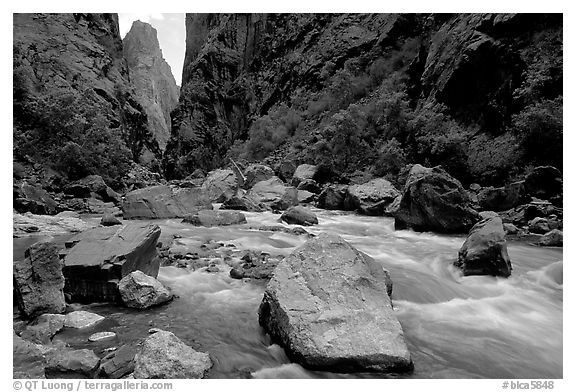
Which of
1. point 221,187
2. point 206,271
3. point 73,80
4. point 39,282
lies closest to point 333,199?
point 221,187

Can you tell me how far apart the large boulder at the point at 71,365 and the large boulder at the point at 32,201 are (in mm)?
9841

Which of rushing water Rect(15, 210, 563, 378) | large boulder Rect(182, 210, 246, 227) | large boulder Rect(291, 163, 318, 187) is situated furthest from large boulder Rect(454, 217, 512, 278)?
large boulder Rect(291, 163, 318, 187)

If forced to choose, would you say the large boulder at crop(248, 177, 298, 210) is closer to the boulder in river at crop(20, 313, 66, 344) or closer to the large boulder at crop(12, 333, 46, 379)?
the boulder in river at crop(20, 313, 66, 344)

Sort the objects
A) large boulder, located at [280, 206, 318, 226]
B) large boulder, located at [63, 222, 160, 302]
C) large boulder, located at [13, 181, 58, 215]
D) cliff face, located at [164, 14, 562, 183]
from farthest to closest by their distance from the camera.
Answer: cliff face, located at [164, 14, 562, 183] → large boulder, located at [13, 181, 58, 215] → large boulder, located at [280, 206, 318, 226] → large boulder, located at [63, 222, 160, 302]

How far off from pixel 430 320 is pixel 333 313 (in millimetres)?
1587

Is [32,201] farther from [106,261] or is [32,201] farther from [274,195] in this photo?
[106,261]

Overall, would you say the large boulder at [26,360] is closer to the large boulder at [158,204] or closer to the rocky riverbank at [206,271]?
the rocky riverbank at [206,271]

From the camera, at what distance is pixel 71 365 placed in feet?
8.64

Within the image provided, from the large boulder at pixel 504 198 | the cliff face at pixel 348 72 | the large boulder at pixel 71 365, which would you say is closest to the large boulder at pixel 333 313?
the large boulder at pixel 71 365

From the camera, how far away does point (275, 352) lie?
311cm

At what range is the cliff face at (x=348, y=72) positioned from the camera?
1349 centimetres

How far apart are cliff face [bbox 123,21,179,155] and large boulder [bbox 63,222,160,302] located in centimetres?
9209

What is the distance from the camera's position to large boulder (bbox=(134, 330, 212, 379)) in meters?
→ 2.56
